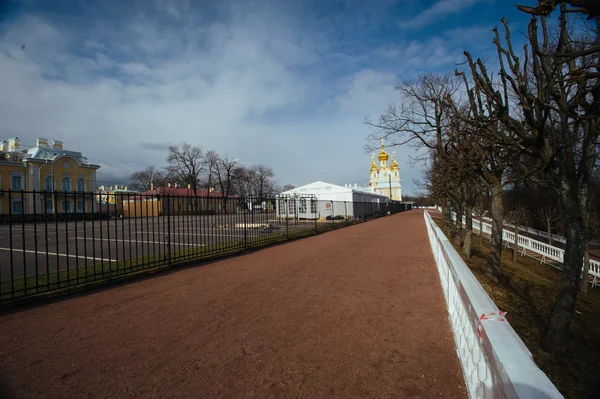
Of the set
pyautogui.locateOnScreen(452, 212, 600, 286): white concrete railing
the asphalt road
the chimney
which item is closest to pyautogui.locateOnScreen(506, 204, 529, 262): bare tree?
pyautogui.locateOnScreen(452, 212, 600, 286): white concrete railing

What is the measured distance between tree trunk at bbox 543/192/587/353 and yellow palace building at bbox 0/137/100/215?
37865 mm

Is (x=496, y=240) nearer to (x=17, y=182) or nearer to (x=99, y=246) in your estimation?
(x=99, y=246)

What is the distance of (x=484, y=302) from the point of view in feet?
9.06

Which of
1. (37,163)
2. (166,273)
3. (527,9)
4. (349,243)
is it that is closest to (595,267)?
(349,243)

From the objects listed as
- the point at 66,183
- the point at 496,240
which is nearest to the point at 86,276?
the point at 496,240

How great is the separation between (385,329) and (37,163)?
4586 centimetres

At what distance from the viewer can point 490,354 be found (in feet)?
6.77

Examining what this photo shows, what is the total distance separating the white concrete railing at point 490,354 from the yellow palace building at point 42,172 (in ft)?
123

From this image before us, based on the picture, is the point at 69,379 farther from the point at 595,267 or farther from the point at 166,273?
the point at 595,267

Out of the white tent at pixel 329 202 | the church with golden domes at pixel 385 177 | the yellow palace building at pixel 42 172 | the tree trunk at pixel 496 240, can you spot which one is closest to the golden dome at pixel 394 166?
the church with golden domes at pixel 385 177

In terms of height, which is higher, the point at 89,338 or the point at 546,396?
the point at 546,396

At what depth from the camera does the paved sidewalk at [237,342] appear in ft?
9.61

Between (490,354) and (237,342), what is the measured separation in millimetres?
2742

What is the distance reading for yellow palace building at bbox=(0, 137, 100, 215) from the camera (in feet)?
112
